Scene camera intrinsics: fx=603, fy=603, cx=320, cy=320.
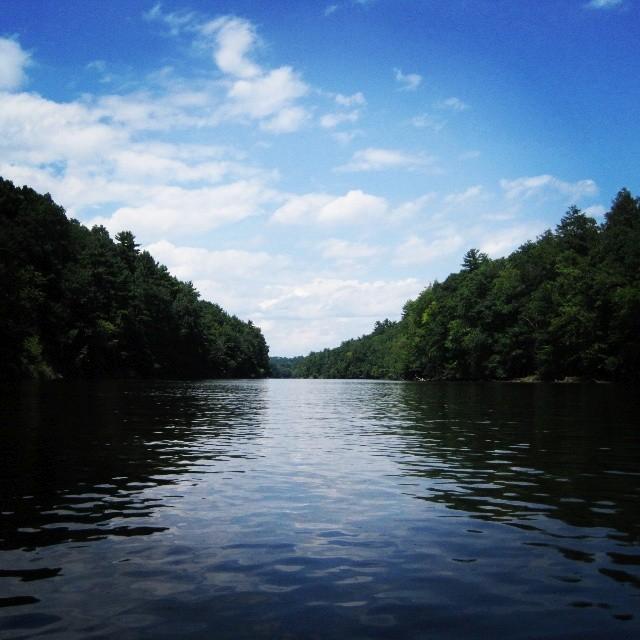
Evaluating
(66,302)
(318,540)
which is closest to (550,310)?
(66,302)

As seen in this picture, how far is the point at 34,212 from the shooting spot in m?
95.4

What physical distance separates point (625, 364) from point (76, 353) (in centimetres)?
8657

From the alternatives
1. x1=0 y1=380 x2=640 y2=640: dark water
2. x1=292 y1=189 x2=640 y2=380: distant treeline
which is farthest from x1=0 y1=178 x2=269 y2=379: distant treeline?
x1=292 y1=189 x2=640 y2=380: distant treeline

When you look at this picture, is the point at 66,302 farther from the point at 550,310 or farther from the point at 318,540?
the point at 318,540

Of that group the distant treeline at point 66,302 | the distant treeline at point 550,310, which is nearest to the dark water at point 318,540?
the distant treeline at point 66,302

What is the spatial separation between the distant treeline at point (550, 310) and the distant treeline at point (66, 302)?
67126mm

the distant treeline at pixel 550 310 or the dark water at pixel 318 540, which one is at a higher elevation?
the distant treeline at pixel 550 310

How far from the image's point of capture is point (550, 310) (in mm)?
104562

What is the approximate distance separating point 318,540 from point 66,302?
97427 mm

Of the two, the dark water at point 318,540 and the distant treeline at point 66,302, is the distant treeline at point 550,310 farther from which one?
the dark water at point 318,540

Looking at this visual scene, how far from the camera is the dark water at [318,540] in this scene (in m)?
6.67

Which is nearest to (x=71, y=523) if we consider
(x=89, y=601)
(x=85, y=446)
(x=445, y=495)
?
(x=89, y=601)

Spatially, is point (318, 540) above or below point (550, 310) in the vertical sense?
below

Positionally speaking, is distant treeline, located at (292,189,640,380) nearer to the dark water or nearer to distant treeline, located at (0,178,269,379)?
distant treeline, located at (0,178,269,379)
